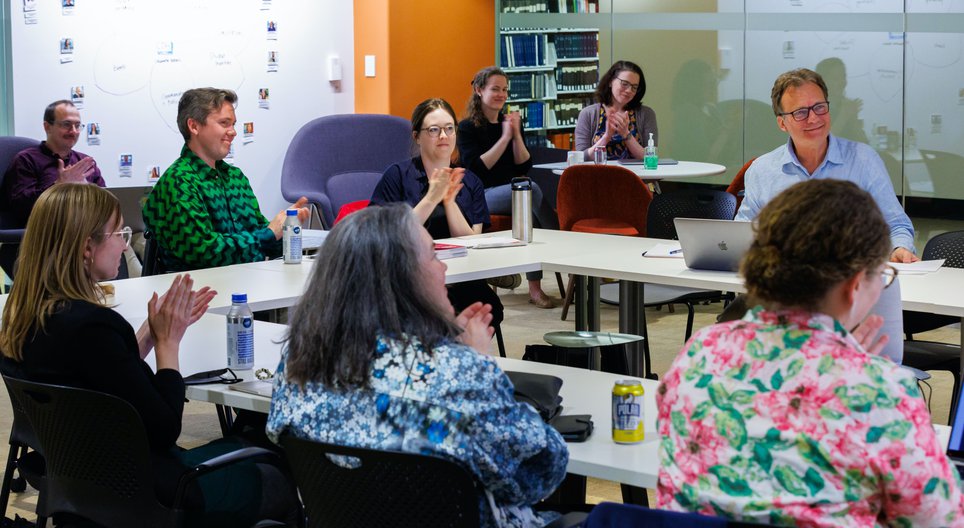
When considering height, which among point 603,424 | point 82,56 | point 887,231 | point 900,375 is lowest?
point 603,424

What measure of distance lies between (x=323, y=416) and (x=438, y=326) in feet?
0.88

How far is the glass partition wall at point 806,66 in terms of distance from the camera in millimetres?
7801

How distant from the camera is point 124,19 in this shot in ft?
26.3

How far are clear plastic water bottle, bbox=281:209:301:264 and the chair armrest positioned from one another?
210cm

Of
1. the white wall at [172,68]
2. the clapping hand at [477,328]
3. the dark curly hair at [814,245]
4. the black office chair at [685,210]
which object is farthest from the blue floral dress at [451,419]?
the white wall at [172,68]

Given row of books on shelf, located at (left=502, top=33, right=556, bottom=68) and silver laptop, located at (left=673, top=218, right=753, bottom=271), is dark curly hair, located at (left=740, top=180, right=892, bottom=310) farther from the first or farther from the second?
row of books on shelf, located at (left=502, top=33, right=556, bottom=68)

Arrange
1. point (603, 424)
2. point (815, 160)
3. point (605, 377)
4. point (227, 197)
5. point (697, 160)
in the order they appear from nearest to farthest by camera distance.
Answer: point (603, 424) < point (605, 377) < point (815, 160) < point (227, 197) < point (697, 160)

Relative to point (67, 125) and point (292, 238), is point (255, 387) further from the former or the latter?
point (67, 125)

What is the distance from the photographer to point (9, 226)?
23.2ft

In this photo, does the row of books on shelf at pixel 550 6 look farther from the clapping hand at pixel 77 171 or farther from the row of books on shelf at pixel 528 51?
the clapping hand at pixel 77 171

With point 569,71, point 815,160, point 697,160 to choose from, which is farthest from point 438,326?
point 569,71

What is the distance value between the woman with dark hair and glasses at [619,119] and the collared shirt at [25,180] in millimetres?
3322

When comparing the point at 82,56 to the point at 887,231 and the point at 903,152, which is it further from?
the point at 887,231

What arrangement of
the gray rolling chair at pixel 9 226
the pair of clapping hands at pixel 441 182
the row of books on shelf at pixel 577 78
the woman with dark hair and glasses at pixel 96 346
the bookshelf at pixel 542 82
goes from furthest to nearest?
1. the bookshelf at pixel 542 82
2. the row of books on shelf at pixel 577 78
3. the gray rolling chair at pixel 9 226
4. the pair of clapping hands at pixel 441 182
5. the woman with dark hair and glasses at pixel 96 346
